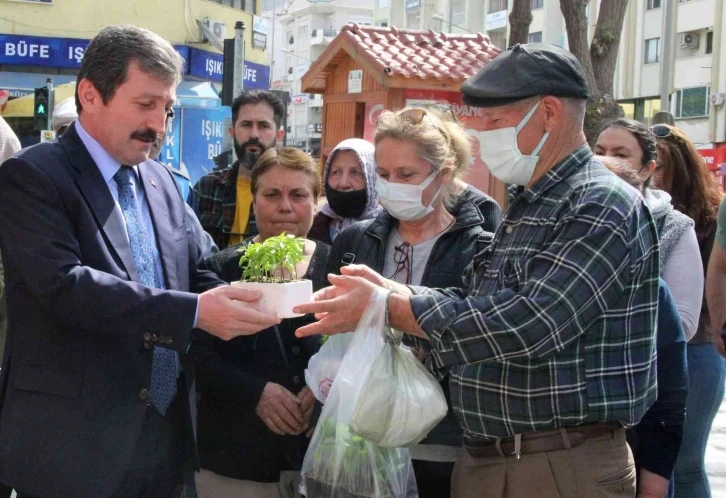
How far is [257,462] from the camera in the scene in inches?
138

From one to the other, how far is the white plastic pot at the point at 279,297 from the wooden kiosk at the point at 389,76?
5.77m

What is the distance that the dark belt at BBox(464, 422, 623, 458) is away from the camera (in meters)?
2.59

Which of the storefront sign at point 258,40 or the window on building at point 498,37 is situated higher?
the window on building at point 498,37

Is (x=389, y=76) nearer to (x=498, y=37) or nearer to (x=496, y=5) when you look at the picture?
(x=496, y=5)

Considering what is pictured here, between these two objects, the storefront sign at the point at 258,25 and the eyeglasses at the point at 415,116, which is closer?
the eyeglasses at the point at 415,116

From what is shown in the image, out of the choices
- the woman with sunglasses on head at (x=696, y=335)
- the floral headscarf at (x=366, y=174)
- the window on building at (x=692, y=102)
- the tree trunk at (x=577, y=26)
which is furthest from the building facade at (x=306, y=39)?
the floral headscarf at (x=366, y=174)

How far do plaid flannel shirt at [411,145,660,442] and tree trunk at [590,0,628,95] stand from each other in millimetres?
9573

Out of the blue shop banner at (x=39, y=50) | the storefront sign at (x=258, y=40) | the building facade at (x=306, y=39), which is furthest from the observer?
the building facade at (x=306, y=39)

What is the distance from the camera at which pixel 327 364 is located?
3.07 metres

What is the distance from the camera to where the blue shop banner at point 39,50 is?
24.9 m

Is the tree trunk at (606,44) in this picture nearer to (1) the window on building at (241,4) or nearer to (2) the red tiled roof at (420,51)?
(2) the red tiled roof at (420,51)

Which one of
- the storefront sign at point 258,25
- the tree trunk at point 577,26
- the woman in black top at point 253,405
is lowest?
the woman in black top at point 253,405

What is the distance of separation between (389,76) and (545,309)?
6.62 metres

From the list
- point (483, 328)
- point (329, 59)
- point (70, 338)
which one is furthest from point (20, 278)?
point (329, 59)
